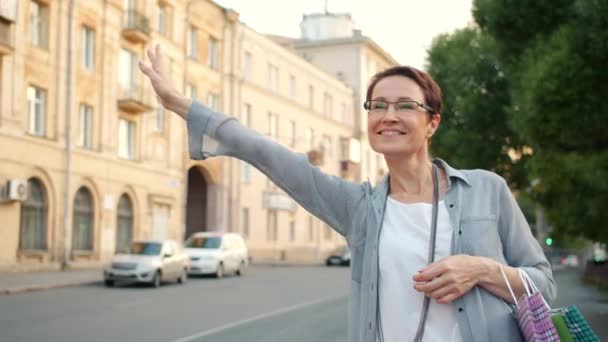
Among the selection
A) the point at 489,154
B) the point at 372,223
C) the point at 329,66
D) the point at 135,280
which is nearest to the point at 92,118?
the point at 135,280

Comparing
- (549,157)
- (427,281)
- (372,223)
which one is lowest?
A: (427,281)

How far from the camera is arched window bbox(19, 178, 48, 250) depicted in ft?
91.2

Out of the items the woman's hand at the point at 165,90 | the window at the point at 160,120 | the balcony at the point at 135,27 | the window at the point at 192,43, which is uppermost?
the window at the point at 192,43

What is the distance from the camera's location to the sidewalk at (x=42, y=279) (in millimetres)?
21266

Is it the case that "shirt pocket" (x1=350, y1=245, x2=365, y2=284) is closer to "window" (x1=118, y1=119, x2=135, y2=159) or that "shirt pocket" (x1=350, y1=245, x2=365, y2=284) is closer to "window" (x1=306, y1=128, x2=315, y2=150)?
"window" (x1=118, y1=119, x2=135, y2=159)

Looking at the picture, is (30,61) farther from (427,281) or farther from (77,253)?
(427,281)

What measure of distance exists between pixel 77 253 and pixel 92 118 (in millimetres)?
5683

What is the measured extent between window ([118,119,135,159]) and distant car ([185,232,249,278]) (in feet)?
19.8

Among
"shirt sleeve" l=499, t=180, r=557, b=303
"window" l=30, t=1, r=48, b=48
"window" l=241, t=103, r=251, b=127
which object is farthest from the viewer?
"window" l=241, t=103, r=251, b=127

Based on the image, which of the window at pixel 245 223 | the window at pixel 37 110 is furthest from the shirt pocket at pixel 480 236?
the window at pixel 245 223

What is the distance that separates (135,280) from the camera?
23.3 metres

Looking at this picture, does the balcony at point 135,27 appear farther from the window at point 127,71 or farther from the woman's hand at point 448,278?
the woman's hand at point 448,278

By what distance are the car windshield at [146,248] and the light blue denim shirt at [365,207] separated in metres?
22.4

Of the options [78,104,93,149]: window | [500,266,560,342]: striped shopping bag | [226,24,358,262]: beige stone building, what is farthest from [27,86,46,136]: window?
[500,266,560,342]: striped shopping bag
